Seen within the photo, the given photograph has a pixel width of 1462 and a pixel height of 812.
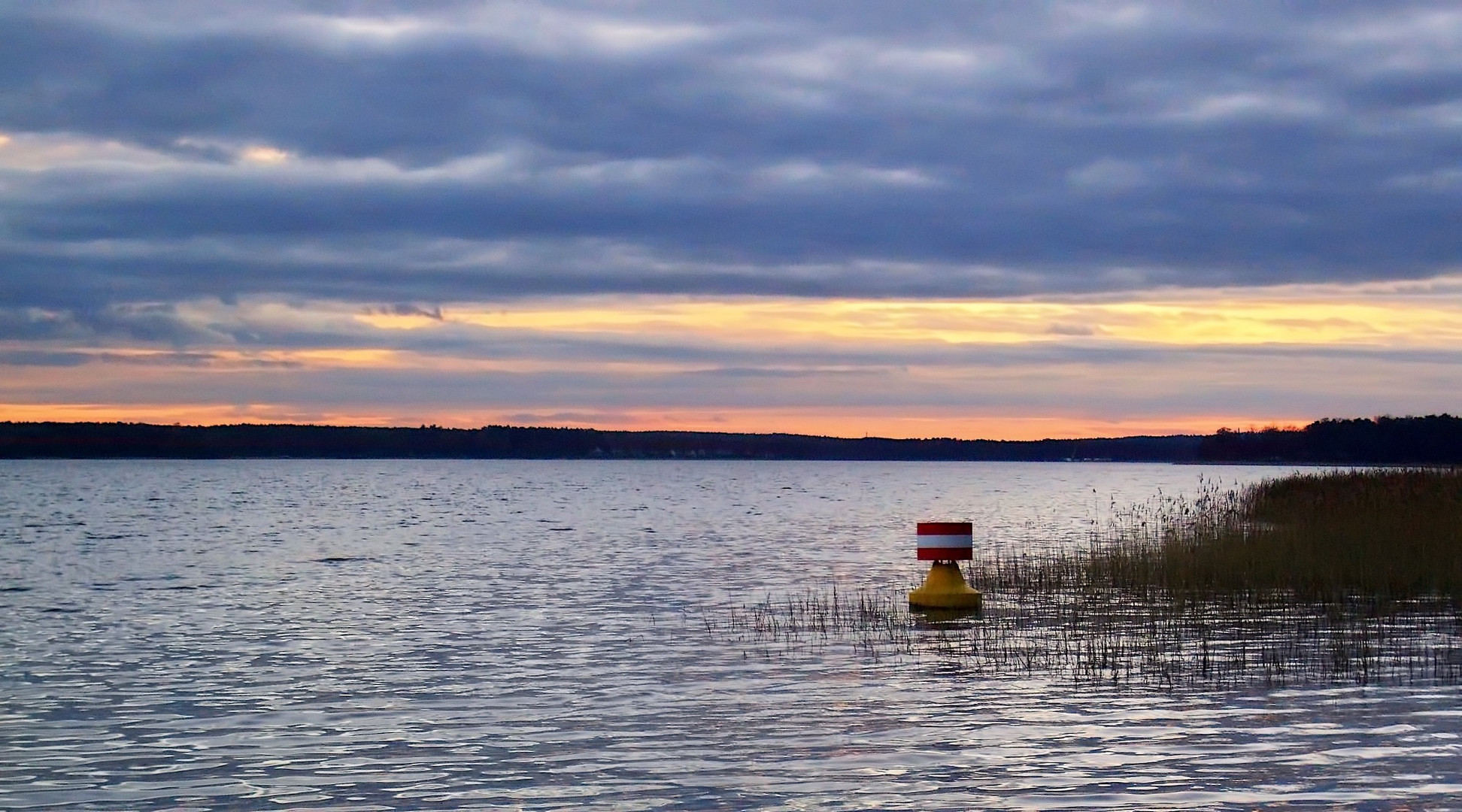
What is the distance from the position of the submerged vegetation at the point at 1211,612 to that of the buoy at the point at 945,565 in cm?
32

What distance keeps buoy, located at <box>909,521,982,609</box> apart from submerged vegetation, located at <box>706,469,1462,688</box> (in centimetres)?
32

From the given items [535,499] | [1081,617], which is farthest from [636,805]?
[535,499]

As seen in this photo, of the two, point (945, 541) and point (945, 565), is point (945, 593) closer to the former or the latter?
point (945, 565)

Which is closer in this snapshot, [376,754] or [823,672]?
[376,754]

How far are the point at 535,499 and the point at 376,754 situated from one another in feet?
252

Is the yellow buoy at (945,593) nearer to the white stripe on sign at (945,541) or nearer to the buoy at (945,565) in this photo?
the buoy at (945,565)

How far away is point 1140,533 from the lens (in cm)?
3812

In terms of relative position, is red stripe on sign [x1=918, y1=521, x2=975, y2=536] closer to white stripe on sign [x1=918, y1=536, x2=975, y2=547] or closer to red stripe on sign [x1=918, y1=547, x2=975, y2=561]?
white stripe on sign [x1=918, y1=536, x2=975, y2=547]

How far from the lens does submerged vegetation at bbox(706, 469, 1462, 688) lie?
49.0 feet

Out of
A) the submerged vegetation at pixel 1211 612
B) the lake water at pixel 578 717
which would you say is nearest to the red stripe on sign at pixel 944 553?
the submerged vegetation at pixel 1211 612

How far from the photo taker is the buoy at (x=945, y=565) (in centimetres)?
1995

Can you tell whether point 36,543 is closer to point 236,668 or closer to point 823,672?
point 236,668

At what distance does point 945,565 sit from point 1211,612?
3.65 metres

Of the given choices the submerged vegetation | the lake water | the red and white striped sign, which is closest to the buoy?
the red and white striped sign
